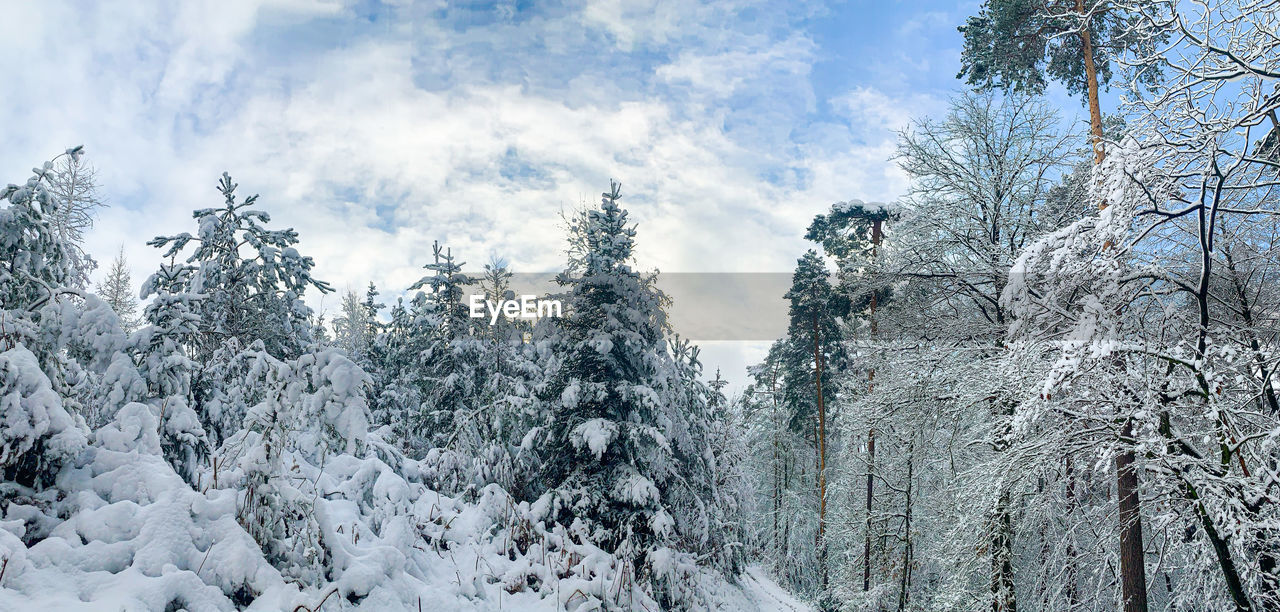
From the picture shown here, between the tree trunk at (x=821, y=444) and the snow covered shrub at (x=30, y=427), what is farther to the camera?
the tree trunk at (x=821, y=444)

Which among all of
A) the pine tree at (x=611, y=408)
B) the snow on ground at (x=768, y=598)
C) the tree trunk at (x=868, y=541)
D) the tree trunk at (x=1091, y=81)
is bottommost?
the snow on ground at (x=768, y=598)

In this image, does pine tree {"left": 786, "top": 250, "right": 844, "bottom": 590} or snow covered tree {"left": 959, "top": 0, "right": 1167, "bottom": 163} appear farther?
pine tree {"left": 786, "top": 250, "right": 844, "bottom": 590}

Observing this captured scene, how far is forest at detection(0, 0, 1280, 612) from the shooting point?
168 inches

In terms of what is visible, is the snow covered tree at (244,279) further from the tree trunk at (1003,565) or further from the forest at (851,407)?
the tree trunk at (1003,565)

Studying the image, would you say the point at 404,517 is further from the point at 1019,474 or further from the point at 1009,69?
the point at 1009,69

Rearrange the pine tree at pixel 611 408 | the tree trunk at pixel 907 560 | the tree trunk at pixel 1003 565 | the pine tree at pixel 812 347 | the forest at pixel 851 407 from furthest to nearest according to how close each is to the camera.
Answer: the pine tree at pixel 812 347, the tree trunk at pixel 907 560, the tree trunk at pixel 1003 565, the pine tree at pixel 611 408, the forest at pixel 851 407

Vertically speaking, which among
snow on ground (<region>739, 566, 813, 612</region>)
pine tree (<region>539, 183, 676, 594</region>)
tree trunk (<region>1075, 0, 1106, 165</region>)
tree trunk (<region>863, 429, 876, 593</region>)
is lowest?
snow on ground (<region>739, 566, 813, 612</region>)

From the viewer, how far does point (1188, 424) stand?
245 inches

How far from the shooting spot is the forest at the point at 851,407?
4.27 m

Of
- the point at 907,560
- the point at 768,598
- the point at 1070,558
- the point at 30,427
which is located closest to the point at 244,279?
the point at 30,427

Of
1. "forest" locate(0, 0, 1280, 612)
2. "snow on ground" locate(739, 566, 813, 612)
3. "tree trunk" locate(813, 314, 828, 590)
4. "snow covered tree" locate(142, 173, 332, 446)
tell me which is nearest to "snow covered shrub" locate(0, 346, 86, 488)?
"forest" locate(0, 0, 1280, 612)

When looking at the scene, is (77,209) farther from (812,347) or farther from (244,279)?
(812,347)

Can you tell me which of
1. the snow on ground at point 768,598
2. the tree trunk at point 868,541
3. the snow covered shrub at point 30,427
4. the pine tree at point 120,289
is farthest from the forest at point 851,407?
the pine tree at point 120,289

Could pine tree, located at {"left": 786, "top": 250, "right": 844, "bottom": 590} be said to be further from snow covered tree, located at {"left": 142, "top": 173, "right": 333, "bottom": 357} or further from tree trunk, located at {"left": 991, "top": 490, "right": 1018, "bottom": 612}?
snow covered tree, located at {"left": 142, "top": 173, "right": 333, "bottom": 357}
